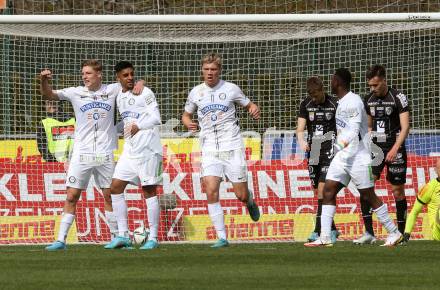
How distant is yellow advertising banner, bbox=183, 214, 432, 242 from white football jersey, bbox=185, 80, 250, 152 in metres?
3.08

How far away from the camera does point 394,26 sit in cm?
1784

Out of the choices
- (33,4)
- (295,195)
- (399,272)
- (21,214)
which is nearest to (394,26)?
(295,195)

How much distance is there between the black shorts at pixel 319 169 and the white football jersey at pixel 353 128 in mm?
1826

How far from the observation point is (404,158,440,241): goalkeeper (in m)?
16.8

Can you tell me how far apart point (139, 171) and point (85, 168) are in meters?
0.64

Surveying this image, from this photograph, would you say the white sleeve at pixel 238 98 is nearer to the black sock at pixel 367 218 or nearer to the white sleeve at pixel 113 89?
the white sleeve at pixel 113 89

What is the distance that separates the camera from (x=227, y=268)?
12039mm

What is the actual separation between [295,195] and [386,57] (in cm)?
233

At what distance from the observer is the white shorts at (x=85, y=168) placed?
50.4ft

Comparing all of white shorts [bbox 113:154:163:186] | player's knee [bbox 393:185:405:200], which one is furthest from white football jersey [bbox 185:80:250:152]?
player's knee [bbox 393:185:405:200]

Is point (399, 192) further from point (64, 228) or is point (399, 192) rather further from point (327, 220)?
point (64, 228)

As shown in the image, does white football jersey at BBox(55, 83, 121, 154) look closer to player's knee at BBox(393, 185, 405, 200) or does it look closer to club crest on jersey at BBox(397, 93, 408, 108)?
club crest on jersey at BBox(397, 93, 408, 108)

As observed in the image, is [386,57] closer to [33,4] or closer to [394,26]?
[394,26]

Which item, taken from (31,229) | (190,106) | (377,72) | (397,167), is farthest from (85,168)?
(397,167)
